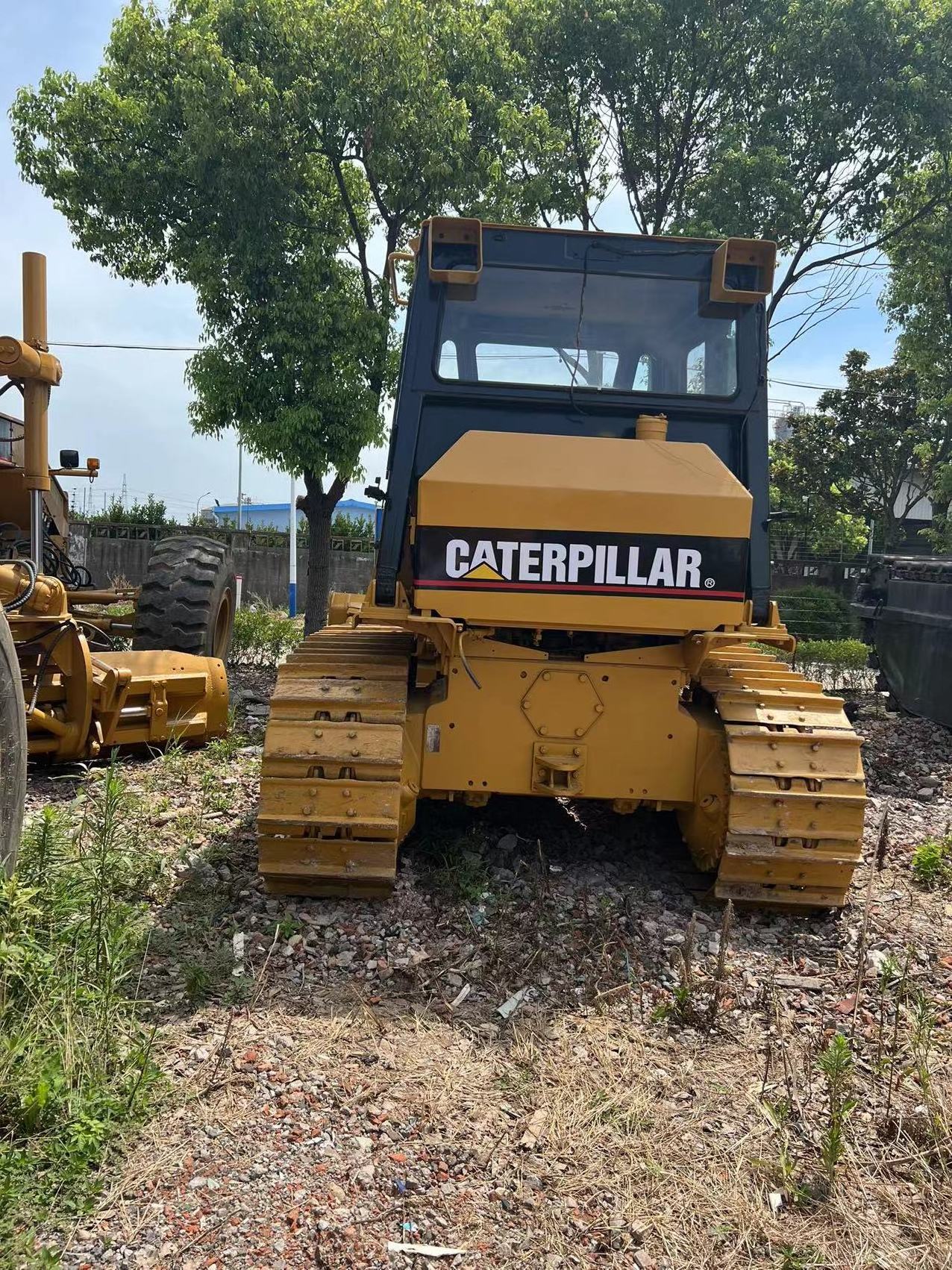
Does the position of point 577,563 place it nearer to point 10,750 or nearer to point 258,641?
point 10,750

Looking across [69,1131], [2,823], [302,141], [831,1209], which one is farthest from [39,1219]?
[302,141]

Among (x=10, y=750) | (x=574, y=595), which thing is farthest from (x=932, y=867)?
(x=10, y=750)

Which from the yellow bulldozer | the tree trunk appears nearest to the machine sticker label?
the yellow bulldozer

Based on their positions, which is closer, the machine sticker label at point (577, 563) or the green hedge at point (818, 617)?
the machine sticker label at point (577, 563)

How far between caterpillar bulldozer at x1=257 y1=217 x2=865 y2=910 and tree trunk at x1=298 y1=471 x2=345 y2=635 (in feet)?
21.6

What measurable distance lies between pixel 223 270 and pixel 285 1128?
8284mm

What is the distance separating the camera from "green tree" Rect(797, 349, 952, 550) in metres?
22.2

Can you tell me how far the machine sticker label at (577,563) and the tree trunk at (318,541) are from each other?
7223 mm

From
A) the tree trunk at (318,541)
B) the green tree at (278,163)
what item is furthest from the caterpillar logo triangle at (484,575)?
the tree trunk at (318,541)

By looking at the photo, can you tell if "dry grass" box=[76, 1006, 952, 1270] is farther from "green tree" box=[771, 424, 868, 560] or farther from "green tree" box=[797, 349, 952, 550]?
"green tree" box=[797, 349, 952, 550]

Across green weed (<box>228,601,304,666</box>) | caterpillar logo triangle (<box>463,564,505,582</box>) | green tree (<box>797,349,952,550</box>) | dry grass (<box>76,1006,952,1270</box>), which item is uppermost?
green tree (<box>797,349,952,550</box>)

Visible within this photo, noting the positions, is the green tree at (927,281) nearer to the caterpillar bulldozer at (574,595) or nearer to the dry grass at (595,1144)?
the caterpillar bulldozer at (574,595)

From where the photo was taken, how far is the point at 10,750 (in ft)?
9.30

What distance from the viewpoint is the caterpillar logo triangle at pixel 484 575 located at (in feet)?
12.2
